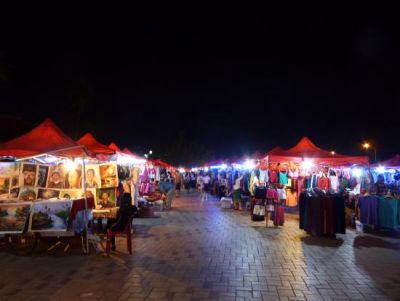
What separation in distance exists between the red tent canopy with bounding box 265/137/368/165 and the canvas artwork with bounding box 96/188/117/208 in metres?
5.62

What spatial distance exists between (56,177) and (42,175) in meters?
0.35

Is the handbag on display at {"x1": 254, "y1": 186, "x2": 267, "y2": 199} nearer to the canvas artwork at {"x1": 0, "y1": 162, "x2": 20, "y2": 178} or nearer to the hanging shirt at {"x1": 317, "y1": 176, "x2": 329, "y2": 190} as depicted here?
the hanging shirt at {"x1": 317, "y1": 176, "x2": 329, "y2": 190}

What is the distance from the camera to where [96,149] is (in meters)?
11.2

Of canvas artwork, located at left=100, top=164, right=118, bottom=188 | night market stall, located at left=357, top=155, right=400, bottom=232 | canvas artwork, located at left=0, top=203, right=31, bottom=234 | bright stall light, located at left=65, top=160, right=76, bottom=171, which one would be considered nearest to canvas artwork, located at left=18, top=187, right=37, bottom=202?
bright stall light, located at left=65, top=160, right=76, bottom=171

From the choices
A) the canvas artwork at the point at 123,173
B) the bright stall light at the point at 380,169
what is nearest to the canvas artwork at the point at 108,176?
the canvas artwork at the point at 123,173

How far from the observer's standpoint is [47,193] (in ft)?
31.5

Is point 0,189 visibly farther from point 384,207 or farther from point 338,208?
point 384,207

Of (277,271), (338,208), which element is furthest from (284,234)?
(277,271)

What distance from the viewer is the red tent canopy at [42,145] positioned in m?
8.97

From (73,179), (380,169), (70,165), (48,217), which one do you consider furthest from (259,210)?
(380,169)

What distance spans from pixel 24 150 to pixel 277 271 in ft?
20.1

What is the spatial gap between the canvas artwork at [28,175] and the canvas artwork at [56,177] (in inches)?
15.8

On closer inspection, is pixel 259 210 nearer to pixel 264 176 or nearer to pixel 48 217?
pixel 264 176

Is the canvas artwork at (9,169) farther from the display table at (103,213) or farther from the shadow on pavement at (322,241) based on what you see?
the shadow on pavement at (322,241)
